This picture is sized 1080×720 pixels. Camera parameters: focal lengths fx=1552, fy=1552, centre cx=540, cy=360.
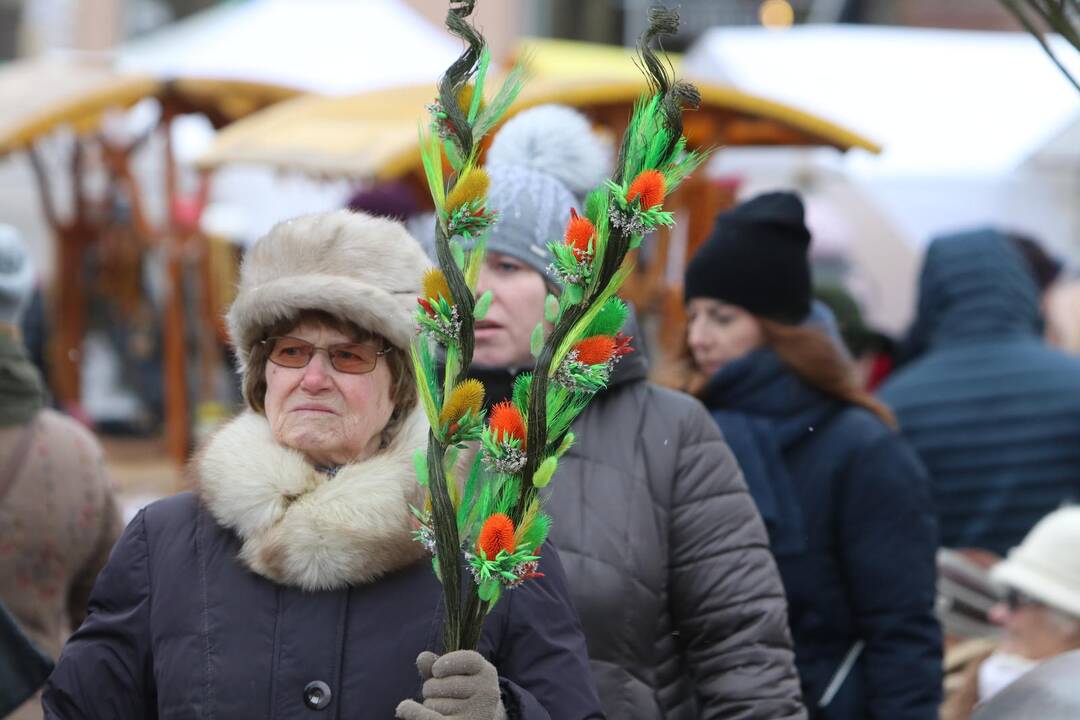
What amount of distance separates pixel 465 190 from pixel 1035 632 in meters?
2.48

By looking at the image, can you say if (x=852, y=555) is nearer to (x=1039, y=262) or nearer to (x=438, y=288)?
(x=438, y=288)

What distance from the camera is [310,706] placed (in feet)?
6.88

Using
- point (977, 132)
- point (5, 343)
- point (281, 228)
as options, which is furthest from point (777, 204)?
point (977, 132)

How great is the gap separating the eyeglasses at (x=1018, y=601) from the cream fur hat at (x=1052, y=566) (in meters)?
0.01

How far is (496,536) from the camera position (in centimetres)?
176

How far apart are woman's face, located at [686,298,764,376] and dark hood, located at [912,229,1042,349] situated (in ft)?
4.85

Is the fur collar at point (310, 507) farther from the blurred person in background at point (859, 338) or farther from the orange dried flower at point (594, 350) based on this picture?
the blurred person in background at point (859, 338)

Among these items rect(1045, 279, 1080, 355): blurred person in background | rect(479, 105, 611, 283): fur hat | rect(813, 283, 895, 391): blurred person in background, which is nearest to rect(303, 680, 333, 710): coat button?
rect(479, 105, 611, 283): fur hat

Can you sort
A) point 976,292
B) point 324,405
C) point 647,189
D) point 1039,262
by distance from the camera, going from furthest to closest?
1. point 1039,262
2. point 976,292
3. point 324,405
4. point 647,189

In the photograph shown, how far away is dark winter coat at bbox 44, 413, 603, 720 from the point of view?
6.94ft

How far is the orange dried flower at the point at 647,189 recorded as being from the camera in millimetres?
1741

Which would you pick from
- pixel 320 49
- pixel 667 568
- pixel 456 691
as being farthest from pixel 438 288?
pixel 320 49

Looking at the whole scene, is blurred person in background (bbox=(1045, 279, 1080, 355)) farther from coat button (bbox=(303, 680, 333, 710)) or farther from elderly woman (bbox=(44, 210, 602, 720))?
coat button (bbox=(303, 680, 333, 710))

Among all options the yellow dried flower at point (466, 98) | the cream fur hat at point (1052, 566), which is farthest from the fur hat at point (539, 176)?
the cream fur hat at point (1052, 566)
